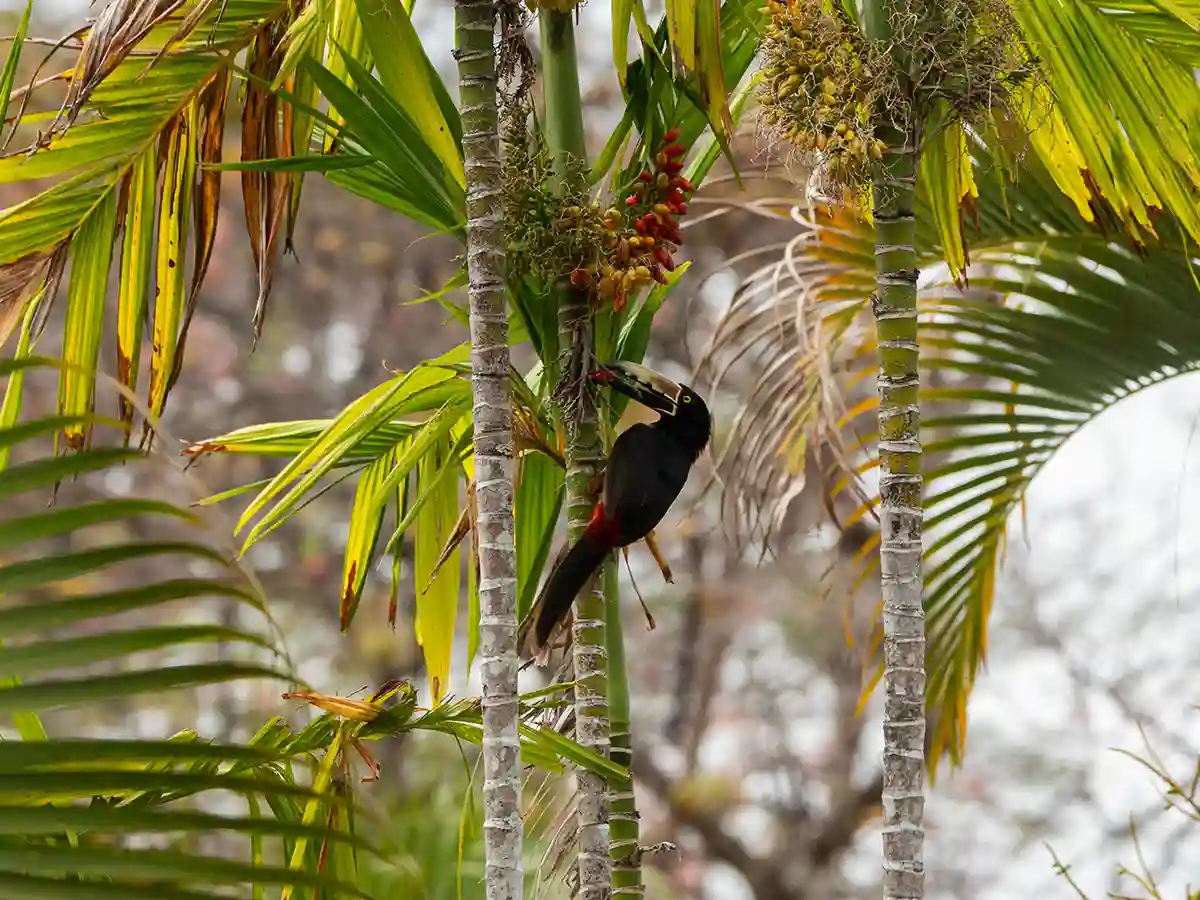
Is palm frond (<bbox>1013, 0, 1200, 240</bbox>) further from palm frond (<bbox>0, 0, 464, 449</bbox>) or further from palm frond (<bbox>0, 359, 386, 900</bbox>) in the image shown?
palm frond (<bbox>0, 359, 386, 900</bbox>)

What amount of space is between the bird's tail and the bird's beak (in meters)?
0.24

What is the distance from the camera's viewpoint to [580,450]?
223 centimetres

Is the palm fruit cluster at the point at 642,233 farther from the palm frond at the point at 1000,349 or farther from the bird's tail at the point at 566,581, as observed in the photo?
the palm frond at the point at 1000,349

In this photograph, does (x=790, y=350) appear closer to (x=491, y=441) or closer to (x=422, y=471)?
A: (x=422, y=471)

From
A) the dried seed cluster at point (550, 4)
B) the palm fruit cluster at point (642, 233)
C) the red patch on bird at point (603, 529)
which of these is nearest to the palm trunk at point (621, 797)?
the red patch on bird at point (603, 529)

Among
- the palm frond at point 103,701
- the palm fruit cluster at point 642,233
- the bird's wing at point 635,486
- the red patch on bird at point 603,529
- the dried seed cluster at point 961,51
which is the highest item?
the dried seed cluster at point 961,51

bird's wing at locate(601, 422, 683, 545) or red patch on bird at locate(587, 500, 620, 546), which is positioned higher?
bird's wing at locate(601, 422, 683, 545)

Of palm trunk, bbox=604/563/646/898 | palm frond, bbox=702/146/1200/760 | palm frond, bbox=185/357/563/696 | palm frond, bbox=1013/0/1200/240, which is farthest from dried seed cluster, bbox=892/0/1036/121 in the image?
palm frond, bbox=702/146/1200/760

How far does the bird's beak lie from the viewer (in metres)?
2.17

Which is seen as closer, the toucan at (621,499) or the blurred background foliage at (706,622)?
the toucan at (621,499)

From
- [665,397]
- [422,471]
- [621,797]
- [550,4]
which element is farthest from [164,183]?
[621,797]

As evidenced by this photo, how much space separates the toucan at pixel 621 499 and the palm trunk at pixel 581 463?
0.10ft

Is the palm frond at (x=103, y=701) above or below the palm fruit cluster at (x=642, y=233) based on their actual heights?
below

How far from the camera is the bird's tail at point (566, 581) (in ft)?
7.18
